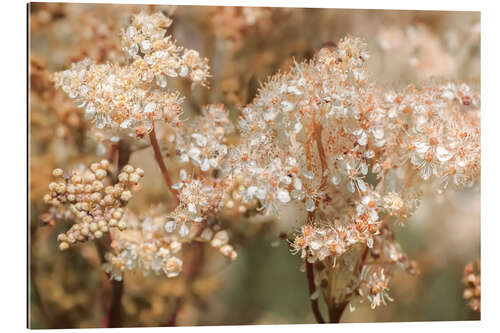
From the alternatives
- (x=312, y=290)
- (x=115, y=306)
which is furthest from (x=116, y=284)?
(x=312, y=290)

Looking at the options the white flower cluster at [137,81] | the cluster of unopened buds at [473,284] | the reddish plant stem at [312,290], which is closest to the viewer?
the white flower cluster at [137,81]

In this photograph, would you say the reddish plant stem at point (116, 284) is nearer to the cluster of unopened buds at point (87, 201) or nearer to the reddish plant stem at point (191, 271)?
the cluster of unopened buds at point (87, 201)

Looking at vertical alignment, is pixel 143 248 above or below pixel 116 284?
above

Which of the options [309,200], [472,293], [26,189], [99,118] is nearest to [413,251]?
[472,293]

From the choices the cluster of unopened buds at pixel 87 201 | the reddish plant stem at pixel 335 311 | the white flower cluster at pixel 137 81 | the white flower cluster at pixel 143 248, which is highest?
the white flower cluster at pixel 137 81

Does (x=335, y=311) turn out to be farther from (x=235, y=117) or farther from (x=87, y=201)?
(x=87, y=201)

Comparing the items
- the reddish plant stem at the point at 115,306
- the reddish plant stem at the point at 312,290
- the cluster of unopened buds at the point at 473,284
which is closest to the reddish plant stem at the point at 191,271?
the reddish plant stem at the point at 115,306

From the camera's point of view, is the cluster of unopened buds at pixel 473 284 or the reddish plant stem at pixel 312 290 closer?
the reddish plant stem at pixel 312 290
